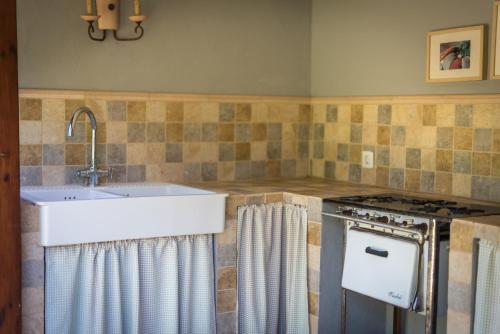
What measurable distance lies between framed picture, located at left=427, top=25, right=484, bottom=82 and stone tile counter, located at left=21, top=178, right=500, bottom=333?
714 millimetres

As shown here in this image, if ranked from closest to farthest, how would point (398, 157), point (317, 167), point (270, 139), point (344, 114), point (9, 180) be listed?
point (9, 180) < point (398, 157) < point (344, 114) < point (270, 139) < point (317, 167)

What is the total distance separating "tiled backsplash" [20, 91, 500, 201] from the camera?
3.65 m

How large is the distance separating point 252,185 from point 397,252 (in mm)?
1178

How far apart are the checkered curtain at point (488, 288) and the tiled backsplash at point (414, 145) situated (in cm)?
86

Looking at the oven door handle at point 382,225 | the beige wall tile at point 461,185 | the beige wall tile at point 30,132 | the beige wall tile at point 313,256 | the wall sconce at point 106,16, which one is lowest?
the beige wall tile at point 313,256

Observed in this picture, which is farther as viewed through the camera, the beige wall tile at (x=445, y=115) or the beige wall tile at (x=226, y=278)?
the beige wall tile at (x=445, y=115)

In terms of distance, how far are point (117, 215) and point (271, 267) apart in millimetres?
933

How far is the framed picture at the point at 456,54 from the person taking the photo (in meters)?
3.51

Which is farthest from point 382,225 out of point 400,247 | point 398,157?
point 398,157

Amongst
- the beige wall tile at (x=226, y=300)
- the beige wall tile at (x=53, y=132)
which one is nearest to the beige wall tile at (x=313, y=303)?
the beige wall tile at (x=226, y=300)

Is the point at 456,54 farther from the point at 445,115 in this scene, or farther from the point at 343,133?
the point at 343,133

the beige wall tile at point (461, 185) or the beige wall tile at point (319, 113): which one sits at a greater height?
the beige wall tile at point (319, 113)

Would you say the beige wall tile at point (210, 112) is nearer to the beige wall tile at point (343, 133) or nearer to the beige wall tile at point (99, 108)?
the beige wall tile at point (99, 108)

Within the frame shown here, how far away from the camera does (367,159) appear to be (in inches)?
165
